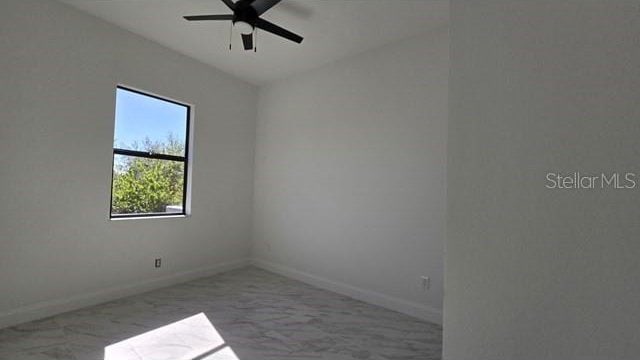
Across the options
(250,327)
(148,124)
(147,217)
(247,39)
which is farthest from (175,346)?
(247,39)

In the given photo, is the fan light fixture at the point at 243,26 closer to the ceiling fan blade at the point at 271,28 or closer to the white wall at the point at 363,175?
the ceiling fan blade at the point at 271,28

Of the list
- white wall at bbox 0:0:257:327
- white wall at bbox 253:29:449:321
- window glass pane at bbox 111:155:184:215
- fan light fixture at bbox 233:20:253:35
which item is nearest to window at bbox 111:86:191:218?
window glass pane at bbox 111:155:184:215

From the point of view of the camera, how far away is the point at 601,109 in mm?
954

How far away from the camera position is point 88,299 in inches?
114

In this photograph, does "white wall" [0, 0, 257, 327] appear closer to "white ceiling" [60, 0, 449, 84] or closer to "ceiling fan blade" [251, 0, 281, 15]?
"white ceiling" [60, 0, 449, 84]

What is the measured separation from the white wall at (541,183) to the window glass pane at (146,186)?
3.50 m

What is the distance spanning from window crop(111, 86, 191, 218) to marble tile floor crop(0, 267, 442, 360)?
3.51 feet

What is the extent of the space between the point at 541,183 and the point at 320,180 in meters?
2.92

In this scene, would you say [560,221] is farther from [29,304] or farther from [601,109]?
[29,304]

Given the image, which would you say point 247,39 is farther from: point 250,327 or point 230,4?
point 250,327

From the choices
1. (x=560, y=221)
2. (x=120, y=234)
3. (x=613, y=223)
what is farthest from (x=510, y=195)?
(x=120, y=234)

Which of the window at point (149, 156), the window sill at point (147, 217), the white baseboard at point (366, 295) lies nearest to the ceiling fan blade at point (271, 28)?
the window at point (149, 156)

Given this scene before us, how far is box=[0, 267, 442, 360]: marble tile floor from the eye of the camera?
2.20 m

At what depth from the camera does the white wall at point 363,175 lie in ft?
9.61
